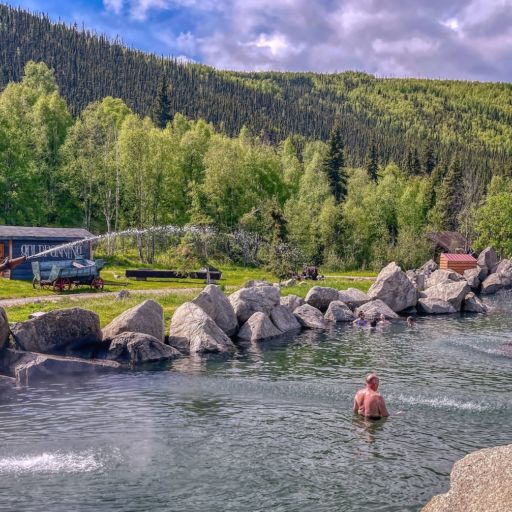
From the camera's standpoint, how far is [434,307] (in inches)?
2229

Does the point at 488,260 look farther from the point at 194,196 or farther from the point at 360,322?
the point at 360,322

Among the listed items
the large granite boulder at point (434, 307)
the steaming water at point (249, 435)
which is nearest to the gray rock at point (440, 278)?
the large granite boulder at point (434, 307)

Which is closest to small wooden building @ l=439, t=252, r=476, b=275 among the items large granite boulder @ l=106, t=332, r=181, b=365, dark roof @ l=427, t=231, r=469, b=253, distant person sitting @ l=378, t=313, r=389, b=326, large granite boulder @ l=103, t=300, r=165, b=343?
dark roof @ l=427, t=231, r=469, b=253

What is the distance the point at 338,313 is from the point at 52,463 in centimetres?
3425

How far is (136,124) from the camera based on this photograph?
3880 inches

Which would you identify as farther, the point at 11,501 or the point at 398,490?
the point at 398,490

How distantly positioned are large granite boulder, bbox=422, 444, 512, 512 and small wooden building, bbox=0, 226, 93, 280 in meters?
50.0

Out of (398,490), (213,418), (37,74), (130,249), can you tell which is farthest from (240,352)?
(37,74)

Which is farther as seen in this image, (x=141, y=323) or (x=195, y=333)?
(x=195, y=333)

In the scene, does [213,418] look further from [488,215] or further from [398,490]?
[488,215]

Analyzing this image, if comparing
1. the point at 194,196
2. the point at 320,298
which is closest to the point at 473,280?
the point at 320,298

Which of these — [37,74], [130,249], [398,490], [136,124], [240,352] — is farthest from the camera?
[37,74]

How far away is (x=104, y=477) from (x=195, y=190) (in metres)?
78.5

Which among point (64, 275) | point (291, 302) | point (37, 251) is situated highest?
point (37, 251)
